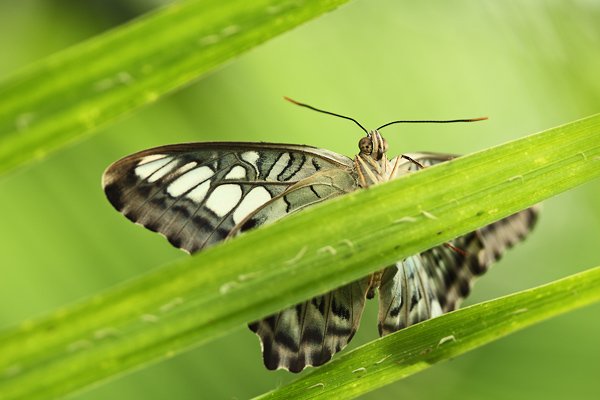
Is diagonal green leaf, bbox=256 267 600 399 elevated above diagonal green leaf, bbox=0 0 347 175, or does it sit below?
below

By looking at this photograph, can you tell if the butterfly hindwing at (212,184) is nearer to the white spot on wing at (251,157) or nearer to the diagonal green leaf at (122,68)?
the white spot on wing at (251,157)

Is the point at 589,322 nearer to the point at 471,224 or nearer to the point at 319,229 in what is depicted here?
the point at 471,224

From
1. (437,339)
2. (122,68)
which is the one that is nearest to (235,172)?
(437,339)

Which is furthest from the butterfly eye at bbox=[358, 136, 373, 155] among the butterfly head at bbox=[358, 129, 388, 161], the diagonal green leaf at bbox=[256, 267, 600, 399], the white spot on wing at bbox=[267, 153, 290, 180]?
the diagonal green leaf at bbox=[256, 267, 600, 399]

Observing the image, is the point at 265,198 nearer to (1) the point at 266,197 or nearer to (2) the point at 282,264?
(1) the point at 266,197

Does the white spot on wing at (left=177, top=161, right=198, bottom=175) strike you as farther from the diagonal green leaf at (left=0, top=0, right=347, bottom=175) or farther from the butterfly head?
the diagonal green leaf at (left=0, top=0, right=347, bottom=175)

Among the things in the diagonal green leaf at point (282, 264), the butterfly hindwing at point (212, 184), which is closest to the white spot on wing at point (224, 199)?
the butterfly hindwing at point (212, 184)

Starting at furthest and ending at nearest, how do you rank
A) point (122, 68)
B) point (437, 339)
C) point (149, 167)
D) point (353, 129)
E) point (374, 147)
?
point (353, 129) < point (374, 147) < point (149, 167) < point (437, 339) < point (122, 68)
